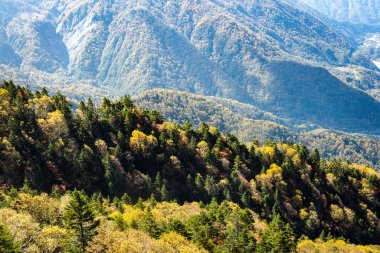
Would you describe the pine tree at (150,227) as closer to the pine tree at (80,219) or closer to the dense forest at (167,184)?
the dense forest at (167,184)

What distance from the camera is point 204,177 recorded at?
160750mm

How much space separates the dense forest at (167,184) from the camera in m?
84.6

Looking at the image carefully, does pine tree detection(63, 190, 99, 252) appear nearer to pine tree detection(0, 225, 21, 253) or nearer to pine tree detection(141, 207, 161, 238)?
pine tree detection(0, 225, 21, 253)

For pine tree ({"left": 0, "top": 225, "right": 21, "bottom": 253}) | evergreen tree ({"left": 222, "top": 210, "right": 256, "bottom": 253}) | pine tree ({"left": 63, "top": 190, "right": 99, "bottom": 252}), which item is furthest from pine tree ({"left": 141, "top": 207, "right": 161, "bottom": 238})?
pine tree ({"left": 0, "top": 225, "right": 21, "bottom": 253})

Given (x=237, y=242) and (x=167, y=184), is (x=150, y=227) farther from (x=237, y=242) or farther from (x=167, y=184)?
(x=167, y=184)

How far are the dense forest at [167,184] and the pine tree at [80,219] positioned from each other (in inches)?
12.9

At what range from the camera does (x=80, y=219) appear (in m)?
59.8

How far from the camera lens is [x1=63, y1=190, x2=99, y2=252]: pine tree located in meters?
59.7

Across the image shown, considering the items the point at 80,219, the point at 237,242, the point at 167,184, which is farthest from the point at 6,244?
the point at 167,184

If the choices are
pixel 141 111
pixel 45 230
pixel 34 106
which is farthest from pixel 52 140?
pixel 45 230

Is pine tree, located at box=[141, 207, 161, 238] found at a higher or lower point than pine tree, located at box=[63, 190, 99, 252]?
lower

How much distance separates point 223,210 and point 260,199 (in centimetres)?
4876

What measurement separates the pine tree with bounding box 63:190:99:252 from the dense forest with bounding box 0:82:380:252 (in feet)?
1.08

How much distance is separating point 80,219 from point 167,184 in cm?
8486
